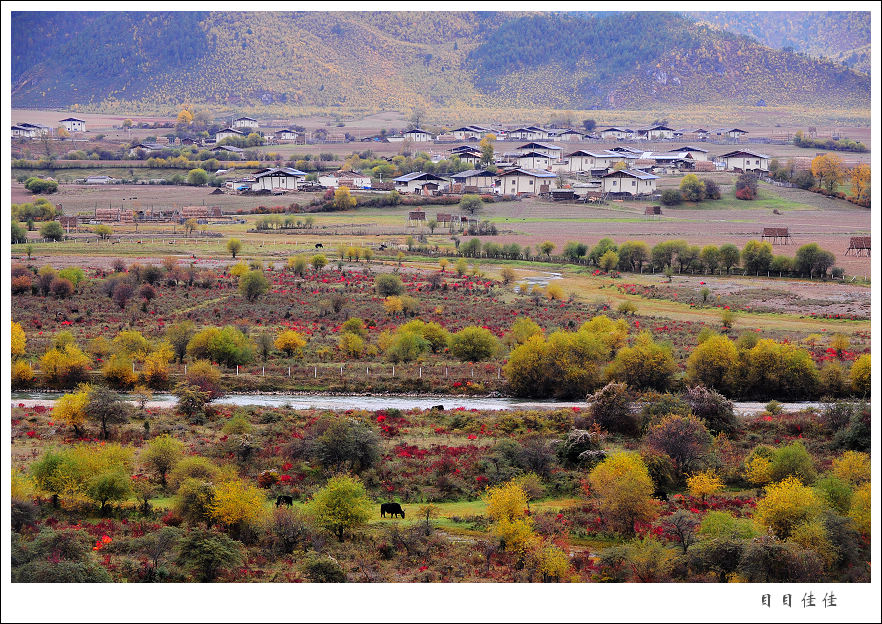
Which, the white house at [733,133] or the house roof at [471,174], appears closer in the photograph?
the house roof at [471,174]

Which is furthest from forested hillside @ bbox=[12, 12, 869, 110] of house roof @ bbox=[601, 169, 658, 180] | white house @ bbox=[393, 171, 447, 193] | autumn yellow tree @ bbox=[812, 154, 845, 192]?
house roof @ bbox=[601, 169, 658, 180]

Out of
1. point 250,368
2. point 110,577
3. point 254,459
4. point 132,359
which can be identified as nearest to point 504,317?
point 250,368

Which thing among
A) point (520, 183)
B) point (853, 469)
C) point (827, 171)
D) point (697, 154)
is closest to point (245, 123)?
point (520, 183)

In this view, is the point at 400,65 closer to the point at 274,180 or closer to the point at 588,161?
the point at 588,161

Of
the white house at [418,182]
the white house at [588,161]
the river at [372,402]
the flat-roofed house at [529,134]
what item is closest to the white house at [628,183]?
the white house at [588,161]

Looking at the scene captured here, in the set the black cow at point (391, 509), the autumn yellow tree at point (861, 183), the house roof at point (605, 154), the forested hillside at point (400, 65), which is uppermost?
the forested hillside at point (400, 65)

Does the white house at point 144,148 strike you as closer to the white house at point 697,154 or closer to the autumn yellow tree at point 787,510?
the white house at point 697,154

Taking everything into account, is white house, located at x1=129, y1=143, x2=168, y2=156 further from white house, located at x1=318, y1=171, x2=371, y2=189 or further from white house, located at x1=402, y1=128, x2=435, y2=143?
white house, located at x1=402, y1=128, x2=435, y2=143
